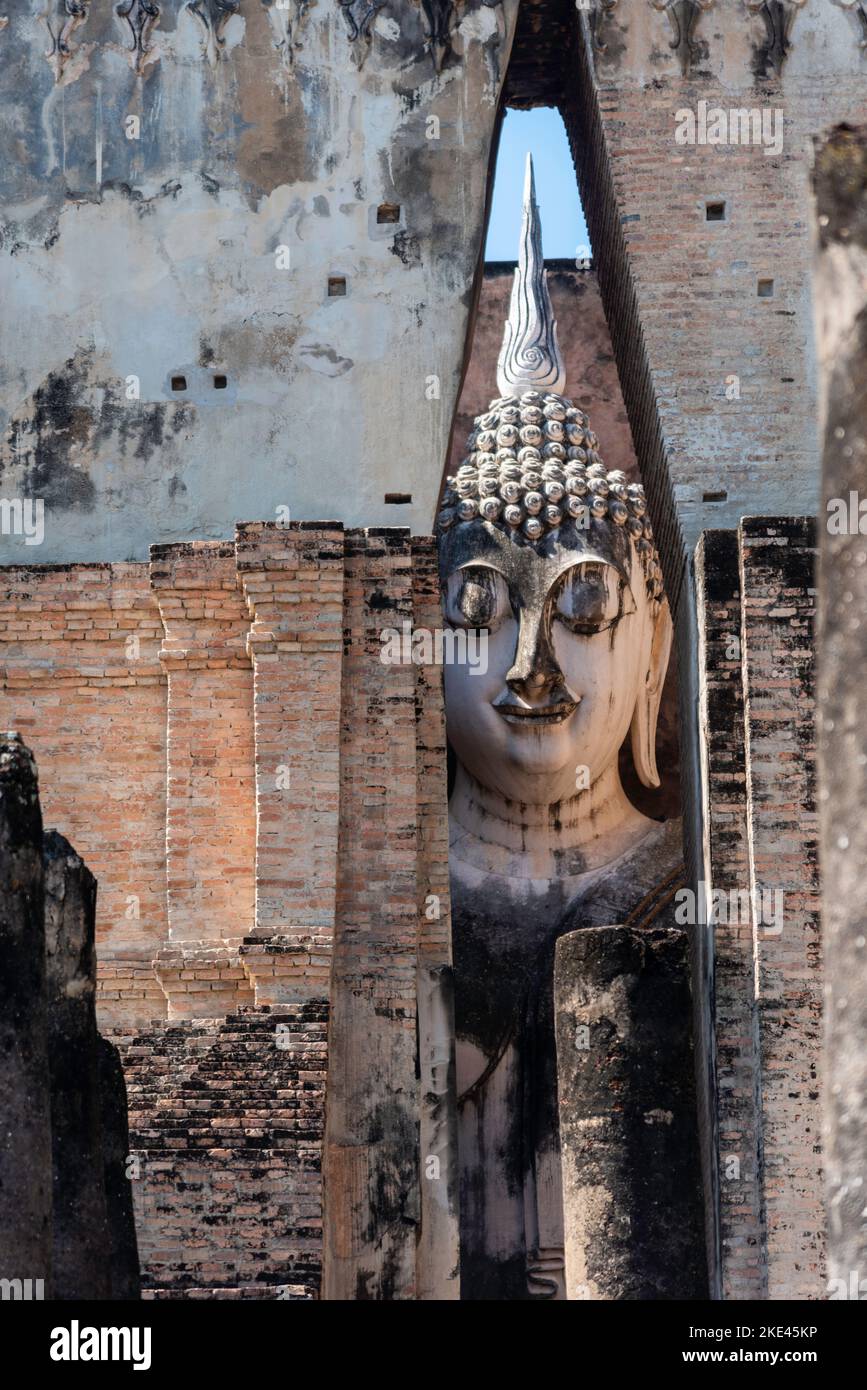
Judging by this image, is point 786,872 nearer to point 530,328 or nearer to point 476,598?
point 476,598

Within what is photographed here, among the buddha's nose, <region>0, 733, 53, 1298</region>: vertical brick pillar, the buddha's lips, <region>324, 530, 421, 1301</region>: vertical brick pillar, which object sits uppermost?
the buddha's nose

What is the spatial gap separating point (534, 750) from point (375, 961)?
79.2 inches

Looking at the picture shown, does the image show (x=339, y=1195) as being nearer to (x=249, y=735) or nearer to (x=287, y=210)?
(x=249, y=735)

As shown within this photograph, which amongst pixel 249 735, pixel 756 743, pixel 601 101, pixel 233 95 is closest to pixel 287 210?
pixel 233 95

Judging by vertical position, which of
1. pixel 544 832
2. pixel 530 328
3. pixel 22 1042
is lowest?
pixel 22 1042

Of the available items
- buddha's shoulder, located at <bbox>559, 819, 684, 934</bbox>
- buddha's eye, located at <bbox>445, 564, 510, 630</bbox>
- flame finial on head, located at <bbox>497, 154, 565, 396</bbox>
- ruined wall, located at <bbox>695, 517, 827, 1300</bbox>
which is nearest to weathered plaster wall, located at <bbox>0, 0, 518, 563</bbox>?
buddha's eye, located at <bbox>445, 564, 510, 630</bbox>

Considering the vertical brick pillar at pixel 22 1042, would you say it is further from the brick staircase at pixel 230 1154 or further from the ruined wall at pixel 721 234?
the ruined wall at pixel 721 234

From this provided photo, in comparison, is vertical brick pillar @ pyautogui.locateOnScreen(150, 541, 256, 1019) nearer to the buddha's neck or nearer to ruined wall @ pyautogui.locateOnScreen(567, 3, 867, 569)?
the buddha's neck

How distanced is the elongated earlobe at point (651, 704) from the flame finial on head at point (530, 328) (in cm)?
146

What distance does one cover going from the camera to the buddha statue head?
14.6 metres

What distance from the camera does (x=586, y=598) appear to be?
14.6m

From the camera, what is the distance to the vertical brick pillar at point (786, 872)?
1233 centimetres

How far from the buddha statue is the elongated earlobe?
10 mm

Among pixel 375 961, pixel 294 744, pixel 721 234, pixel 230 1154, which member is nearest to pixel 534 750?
pixel 294 744
